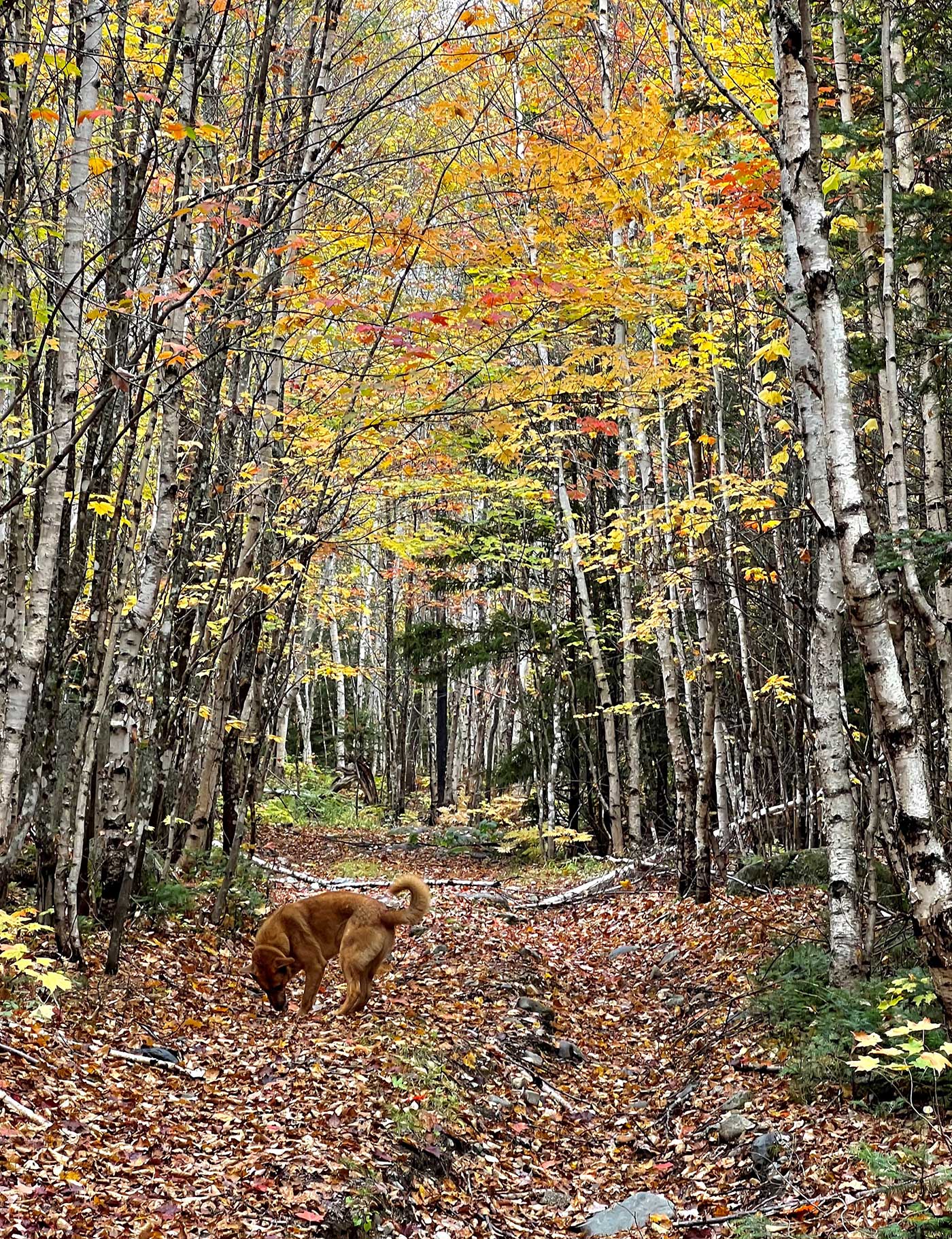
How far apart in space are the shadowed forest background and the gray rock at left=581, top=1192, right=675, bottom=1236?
11 centimetres

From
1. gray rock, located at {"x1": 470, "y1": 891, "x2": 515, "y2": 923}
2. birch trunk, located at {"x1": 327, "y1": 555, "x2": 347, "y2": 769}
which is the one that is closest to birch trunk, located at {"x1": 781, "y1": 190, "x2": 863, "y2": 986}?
gray rock, located at {"x1": 470, "y1": 891, "x2": 515, "y2": 923}

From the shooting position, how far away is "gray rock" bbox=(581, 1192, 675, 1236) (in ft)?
17.5

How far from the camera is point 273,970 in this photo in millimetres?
7539

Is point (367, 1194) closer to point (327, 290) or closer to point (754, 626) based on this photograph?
point (327, 290)

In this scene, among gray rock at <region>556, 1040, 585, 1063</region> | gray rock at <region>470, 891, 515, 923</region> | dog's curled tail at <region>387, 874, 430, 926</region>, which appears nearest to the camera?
dog's curled tail at <region>387, 874, 430, 926</region>

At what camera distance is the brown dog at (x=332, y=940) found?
752 cm

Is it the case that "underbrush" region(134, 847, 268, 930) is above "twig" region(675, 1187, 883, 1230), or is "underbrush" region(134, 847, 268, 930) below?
above

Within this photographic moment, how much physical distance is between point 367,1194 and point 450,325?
6.66 meters

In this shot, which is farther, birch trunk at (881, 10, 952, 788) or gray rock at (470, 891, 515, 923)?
A: gray rock at (470, 891, 515, 923)

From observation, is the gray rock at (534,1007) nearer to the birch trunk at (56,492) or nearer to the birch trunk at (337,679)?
the birch trunk at (56,492)

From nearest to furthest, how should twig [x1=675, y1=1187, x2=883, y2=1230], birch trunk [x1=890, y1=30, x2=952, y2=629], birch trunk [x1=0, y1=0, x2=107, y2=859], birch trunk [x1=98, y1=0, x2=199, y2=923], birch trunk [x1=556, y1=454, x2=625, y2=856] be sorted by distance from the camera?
twig [x1=675, y1=1187, x2=883, y2=1230], birch trunk [x1=0, y1=0, x2=107, y2=859], birch trunk [x1=98, y1=0, x2=199, y2=923], birch trunk [x1=890, y1=30, x2=952, y2=629], birch trunk [x1=556, y1=454, x2=625, y2=856]

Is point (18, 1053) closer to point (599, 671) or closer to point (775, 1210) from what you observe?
point (775, 1210)

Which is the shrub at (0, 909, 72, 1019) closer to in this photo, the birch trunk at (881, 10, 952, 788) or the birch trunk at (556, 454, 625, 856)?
the birch trunk at (881, 10, 952, 788)

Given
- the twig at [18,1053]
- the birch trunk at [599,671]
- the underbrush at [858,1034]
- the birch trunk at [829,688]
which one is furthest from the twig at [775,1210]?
the birch trunk at [599,671]
